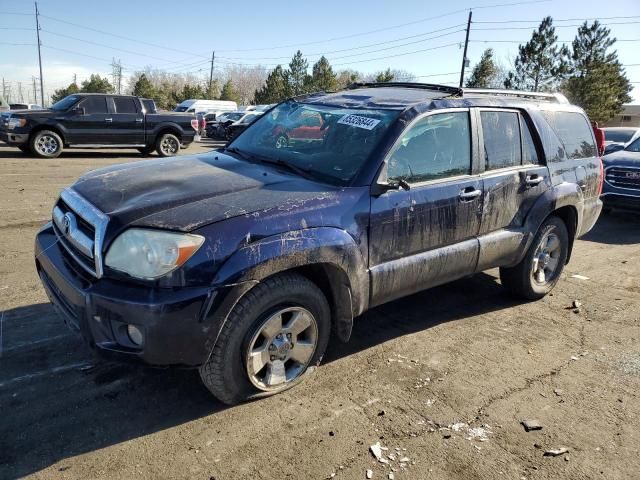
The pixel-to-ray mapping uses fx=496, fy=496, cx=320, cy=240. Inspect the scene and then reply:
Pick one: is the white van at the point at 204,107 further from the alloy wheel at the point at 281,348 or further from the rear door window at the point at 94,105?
the alloy wheel at the point at 281,348

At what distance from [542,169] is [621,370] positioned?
179 cm

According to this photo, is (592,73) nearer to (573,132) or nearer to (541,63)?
(541,63)

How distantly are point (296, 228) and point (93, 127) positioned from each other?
12.8 meters

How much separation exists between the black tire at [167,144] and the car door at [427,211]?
487 inches

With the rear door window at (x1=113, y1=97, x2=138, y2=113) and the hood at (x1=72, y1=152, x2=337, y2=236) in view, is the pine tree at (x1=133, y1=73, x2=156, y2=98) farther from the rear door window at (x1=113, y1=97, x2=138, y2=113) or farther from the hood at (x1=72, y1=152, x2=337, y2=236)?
the hood at (x1=72, y1=152, x2=337, y2=236)

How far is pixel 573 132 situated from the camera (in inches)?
195

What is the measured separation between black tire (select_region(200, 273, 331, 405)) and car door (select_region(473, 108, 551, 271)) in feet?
5.84

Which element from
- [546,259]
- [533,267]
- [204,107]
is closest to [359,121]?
[533,267]

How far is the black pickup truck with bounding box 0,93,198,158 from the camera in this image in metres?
12.9

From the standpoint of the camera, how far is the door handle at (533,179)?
4.27m

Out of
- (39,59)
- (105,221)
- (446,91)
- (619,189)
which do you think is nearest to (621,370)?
(446,91)

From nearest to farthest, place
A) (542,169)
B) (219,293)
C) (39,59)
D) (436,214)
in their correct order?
(219,293)
(436,214)
(542,169)
(39,59)

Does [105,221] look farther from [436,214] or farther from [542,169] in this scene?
[542,169]

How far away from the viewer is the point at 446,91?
408 centimetres
